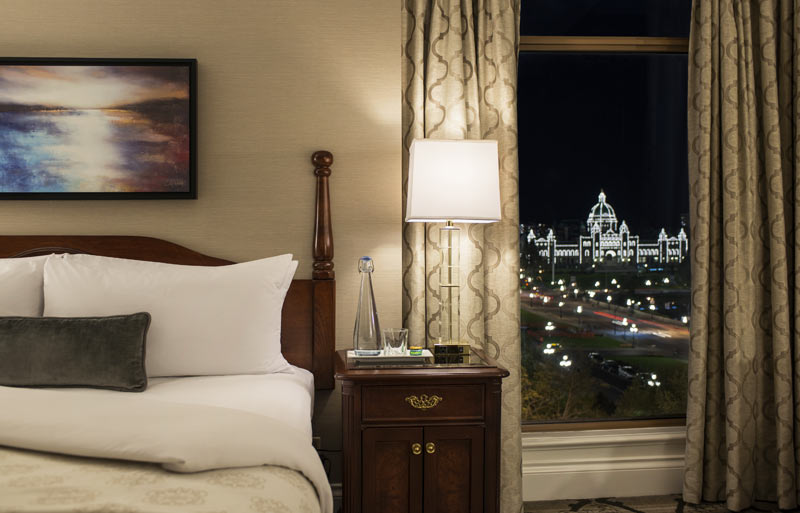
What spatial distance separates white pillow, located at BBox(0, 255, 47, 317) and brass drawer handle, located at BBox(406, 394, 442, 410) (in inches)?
52.4

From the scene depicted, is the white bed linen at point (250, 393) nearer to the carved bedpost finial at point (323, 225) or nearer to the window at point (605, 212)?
the carved bedpost finial at point (323, 225)

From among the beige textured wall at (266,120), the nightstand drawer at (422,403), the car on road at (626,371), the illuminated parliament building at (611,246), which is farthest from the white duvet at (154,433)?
the car on road at (626,371)

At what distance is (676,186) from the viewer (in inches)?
116

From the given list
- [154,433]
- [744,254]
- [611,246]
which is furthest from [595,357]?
[154,433]

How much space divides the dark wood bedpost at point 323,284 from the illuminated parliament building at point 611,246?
3.69ft

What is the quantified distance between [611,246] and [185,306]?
2007 mm

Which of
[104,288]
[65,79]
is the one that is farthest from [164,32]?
→ [104,288]

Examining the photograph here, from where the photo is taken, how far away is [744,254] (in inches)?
102

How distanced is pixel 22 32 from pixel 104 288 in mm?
1202

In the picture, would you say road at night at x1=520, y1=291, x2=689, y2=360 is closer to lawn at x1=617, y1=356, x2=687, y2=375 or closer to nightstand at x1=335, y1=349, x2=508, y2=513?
lawn at x1=617, y1=356, x2=687, y2=375

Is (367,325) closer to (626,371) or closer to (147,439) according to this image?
(147,439)

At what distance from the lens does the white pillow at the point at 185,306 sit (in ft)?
6.59

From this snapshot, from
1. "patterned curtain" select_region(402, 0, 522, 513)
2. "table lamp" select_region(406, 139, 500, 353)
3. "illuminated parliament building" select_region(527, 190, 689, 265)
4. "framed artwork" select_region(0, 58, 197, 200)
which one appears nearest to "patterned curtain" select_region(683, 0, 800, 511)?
"illuminated parliament building" select_region(527, 190, 689, 265)

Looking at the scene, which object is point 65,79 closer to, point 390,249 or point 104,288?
point 104,288
